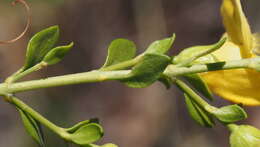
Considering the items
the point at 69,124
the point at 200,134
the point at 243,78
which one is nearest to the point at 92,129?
the point at 243,78

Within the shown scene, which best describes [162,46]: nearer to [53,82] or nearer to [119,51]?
[119,51]

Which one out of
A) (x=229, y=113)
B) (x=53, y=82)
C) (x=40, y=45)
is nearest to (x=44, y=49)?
(x=40, y=45)

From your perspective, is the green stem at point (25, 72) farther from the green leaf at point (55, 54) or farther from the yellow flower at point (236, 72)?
the yellow flower at point (236, 72)

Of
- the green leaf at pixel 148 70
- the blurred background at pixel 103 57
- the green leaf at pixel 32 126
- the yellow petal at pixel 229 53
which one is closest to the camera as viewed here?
the green leaf at pixel 148 70

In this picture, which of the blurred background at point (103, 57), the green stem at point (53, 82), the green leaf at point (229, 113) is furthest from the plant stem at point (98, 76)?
the blurred background at point (103, 57)

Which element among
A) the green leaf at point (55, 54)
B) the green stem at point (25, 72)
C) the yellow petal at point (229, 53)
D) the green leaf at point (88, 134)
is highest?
the green leaf at point (55, 54)

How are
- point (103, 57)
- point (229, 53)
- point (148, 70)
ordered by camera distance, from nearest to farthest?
point (148, 70), point (229, 53), point (103, 57)

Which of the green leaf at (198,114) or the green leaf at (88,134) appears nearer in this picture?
the green leaf at (88,134)
